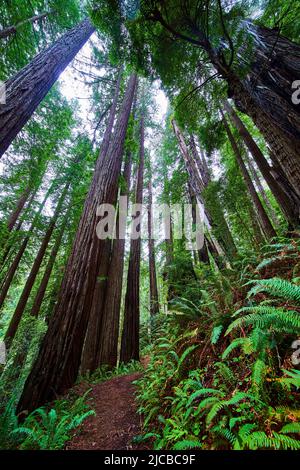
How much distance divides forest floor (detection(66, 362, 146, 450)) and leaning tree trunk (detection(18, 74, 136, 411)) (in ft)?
2.12

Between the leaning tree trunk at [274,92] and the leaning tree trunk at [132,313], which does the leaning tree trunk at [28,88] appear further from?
the leaning tree trunk at [132,313]

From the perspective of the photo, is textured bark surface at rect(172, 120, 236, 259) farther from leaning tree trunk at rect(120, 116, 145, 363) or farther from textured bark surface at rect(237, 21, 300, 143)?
textured bark surface at rect(237, 21, 300, 143)

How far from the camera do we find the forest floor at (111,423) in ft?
6.22

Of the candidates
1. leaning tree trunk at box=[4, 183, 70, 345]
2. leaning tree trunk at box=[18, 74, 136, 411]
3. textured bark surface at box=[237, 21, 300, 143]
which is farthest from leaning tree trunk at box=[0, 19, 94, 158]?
leaning tree trunk at box=[4, 183, 70, 345]

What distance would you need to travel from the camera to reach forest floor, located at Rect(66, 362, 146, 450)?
1.89 metres

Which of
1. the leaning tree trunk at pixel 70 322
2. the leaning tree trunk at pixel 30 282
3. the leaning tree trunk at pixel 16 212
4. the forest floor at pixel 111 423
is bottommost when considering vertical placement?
the forest floor at pixel 111 423

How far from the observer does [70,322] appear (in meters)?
3.07

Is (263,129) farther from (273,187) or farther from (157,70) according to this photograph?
(157,70)

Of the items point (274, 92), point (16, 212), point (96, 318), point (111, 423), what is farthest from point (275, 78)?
point (16, 212)

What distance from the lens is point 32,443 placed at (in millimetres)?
1922

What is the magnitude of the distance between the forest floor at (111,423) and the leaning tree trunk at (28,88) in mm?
3566

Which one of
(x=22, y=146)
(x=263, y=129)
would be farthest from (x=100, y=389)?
(x=22, y=146)

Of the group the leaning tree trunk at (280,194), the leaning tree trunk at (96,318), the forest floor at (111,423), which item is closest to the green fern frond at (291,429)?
the forest floor at (111,423)

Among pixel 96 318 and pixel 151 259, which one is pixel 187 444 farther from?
pixel 151 259
